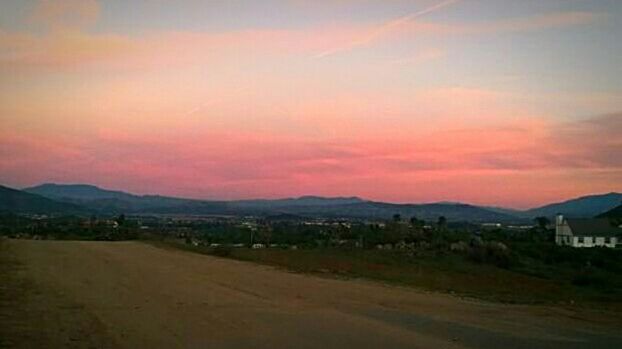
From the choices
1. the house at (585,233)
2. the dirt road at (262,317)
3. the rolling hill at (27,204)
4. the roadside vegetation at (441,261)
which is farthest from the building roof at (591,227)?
the rolling hill at (27,204)

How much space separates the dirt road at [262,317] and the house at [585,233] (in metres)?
64.2

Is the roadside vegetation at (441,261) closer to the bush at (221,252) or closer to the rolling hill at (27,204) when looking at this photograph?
the bush at (221,252)

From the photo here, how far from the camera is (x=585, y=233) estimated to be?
88.5 m

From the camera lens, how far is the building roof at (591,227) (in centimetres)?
8762

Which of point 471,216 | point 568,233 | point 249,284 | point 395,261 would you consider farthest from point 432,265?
point 471,216

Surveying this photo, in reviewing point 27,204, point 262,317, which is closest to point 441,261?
point 262,317

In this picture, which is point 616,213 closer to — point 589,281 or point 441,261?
point 441,261

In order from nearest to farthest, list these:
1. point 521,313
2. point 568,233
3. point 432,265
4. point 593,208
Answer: point 521,313 < point 432,265 < point 568,233 < point 593,208

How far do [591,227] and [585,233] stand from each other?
167 centimetres

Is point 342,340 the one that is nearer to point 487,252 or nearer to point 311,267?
point 311,267

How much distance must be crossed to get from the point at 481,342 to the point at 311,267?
75.9 feet

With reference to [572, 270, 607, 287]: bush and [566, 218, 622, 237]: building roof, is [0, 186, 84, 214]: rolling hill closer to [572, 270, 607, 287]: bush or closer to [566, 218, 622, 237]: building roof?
[566, 218, 622, 237]: building roof

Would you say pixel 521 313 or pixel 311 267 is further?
pixel 311 267

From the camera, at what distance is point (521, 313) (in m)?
20.0
